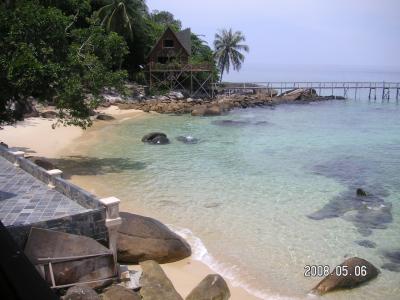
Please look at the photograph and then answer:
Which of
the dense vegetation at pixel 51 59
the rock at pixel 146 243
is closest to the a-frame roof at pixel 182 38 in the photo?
the dense vegetation at pixel 51 59

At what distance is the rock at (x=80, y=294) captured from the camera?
20.9 feet

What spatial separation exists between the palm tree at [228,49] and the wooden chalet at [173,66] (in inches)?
452

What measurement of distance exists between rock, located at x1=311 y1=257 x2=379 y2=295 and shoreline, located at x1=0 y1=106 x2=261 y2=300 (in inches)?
54.6

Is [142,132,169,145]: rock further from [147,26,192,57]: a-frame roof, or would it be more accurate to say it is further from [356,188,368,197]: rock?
[147,26,192,57]: a-frame roof

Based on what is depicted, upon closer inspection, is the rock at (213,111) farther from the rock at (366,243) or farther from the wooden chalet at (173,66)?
the rock at (366,243)

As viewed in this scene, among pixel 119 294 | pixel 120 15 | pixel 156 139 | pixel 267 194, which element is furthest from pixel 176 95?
pixel 119 294

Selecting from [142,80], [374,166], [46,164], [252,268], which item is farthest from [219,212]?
[142,80]

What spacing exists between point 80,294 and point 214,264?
12.0ft

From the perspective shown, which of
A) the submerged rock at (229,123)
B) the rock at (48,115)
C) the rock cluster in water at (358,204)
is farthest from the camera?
the submerged rock at (229,123)

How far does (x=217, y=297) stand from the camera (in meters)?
7.67

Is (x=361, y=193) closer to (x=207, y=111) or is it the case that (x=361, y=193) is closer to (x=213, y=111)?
(x=207, y=111)

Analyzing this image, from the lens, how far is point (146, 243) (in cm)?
905

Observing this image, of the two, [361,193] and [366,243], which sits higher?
[361,193]

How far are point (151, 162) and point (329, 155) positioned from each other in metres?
9.44
